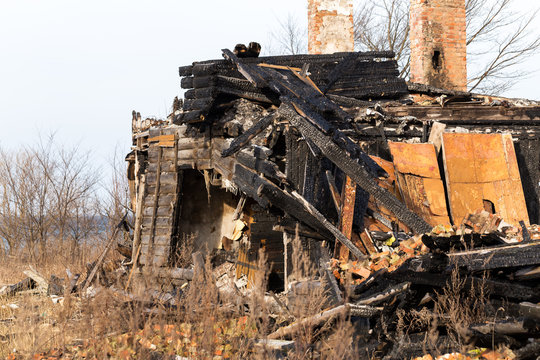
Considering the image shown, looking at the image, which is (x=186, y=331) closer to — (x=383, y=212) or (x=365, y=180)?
(x=365, y=180)

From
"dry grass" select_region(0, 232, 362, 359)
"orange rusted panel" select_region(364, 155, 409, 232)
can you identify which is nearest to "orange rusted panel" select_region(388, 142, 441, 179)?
"orange rusted panel" select_region(364, 155, 409, 232)

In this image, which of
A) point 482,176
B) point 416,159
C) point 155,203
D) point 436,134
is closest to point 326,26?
point 436,134

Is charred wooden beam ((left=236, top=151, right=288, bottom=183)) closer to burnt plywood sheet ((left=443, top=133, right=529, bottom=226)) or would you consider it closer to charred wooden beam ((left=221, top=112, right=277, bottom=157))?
charred wooden beam ((left=221, top=112, right=277, bottom=157))

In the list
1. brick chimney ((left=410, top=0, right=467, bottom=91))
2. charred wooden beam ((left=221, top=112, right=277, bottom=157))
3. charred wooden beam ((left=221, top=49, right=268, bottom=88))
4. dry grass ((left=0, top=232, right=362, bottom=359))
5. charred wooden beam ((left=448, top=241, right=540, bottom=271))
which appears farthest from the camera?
brick chimney ((left=410, top=0, right=467, bottom=91))

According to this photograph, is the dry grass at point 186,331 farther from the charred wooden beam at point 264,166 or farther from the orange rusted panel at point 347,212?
the charred wooden beam at point 264,166

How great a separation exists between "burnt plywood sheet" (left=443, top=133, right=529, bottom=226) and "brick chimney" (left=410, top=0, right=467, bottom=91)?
20.2ft

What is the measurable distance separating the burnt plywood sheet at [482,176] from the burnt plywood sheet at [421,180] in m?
0.19

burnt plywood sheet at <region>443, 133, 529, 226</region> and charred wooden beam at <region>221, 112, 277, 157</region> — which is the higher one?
charred wooden beam at <region>221, 112, 277, 157</region>

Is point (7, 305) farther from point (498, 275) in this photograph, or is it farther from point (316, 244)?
point (498, 275)

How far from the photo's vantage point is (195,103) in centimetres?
917

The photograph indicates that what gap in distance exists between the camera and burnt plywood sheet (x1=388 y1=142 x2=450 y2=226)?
7836 millimetres

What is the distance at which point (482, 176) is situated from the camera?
8367 mm

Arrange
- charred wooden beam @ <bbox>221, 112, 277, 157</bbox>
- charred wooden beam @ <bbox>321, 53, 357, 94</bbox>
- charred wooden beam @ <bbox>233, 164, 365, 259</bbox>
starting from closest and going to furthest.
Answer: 1. charred wooden beam @ <bbox>233, 164, 365, 259</bbox>
2. charred wooden beam @ <bbox>221, 112, 277, 157</bbox>
3. charred wooden beam @ <bbox>321, 53, 357, 94</bbox>

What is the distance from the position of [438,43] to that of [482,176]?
7.23 meters
